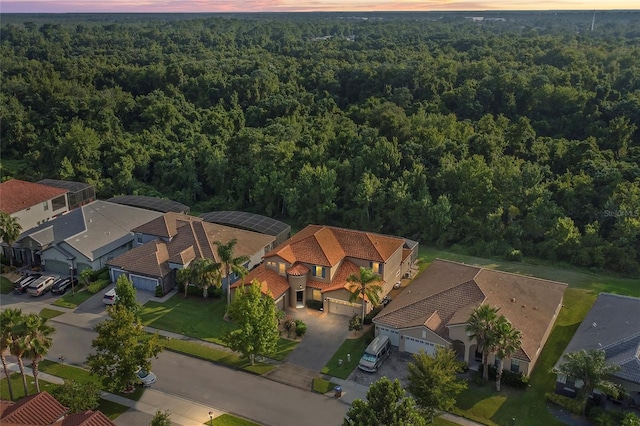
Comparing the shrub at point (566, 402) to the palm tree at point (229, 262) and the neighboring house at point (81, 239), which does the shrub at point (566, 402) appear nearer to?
the palm tree at point (229, 262)

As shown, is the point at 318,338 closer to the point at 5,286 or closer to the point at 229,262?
the point at 229,262

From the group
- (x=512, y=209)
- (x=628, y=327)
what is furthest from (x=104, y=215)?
(x=628, y=327)

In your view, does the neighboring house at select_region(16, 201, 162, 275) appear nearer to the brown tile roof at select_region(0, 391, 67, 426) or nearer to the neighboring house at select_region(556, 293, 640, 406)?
the brown tile roof at select_region(0, 391, 67, 426)

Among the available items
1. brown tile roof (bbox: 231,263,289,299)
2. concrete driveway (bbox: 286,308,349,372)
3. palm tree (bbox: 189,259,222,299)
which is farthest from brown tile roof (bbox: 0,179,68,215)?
concrete driveway (bbox: 286,308,349,372)

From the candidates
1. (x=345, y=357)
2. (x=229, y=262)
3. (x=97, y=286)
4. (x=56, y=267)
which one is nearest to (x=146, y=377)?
(x=229, y=262)

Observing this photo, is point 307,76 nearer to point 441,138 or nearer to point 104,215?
point 441,138

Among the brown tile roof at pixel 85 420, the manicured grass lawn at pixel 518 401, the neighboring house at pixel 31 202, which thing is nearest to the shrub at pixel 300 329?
the manicured grass lawn at pixel 518 401
